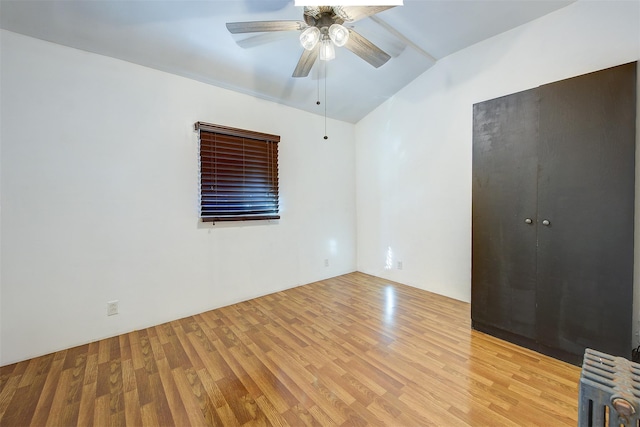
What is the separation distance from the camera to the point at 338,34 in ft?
5.54

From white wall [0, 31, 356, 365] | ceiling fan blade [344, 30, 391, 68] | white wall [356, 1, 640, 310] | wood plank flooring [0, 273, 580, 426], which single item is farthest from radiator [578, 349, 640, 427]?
white wall [0, 31, 356, 365]

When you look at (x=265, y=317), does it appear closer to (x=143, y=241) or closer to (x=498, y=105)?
(x=143, y=241)

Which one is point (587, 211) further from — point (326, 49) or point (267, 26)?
point (267, 26)

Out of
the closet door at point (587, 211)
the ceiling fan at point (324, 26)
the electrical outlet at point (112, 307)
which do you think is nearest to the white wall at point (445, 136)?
the closet door at point (587, 211)

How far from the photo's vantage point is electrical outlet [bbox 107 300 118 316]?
7.43 feet

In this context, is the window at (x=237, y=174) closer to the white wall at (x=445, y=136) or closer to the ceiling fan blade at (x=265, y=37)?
the ceiling fan blade at (x=265, y=37)

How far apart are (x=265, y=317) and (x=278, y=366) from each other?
833 mm

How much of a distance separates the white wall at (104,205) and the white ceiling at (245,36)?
0.56 ft

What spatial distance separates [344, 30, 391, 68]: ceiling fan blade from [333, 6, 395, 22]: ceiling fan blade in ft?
0.33

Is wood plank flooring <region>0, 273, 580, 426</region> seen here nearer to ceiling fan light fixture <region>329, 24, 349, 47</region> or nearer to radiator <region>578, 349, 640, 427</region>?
radiator <region>578, 349, 640, 427</region>

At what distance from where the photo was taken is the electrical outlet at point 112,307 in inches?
89.2

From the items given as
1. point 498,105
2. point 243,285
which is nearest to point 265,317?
point 243,285

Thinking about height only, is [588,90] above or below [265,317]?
above

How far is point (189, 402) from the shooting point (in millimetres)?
1525
